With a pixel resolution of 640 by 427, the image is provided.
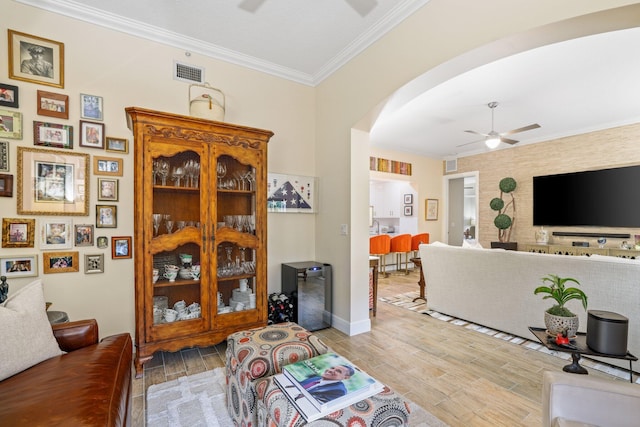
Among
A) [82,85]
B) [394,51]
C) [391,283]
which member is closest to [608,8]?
[394,51]

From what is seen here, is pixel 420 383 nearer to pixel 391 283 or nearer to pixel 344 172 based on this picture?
pixel 344 172

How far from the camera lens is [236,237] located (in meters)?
2.58

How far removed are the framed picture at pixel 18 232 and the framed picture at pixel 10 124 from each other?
64 centimetres

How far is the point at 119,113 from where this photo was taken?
254 centimetres

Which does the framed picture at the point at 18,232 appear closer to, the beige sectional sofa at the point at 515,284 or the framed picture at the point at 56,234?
the framed picture at the point at 56,234

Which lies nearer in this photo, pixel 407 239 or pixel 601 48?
pixel 601 48

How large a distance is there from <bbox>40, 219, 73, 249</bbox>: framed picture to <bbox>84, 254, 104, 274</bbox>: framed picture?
0.55 ft

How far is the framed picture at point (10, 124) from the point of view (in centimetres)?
215

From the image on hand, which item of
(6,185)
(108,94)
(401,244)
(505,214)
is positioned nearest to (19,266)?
(6,185)

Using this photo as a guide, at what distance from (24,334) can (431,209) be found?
735 centimetres

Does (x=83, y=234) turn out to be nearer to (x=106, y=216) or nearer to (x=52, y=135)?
(x=106, y=216)

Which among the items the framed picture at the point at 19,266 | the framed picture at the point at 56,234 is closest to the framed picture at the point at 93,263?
the framed picture at the point at 56,234

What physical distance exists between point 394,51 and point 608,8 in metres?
1.40

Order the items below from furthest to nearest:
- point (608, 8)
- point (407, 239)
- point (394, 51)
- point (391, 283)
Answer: point (407, 239), point (391, 283), point (394, 51), point (608, 8)
